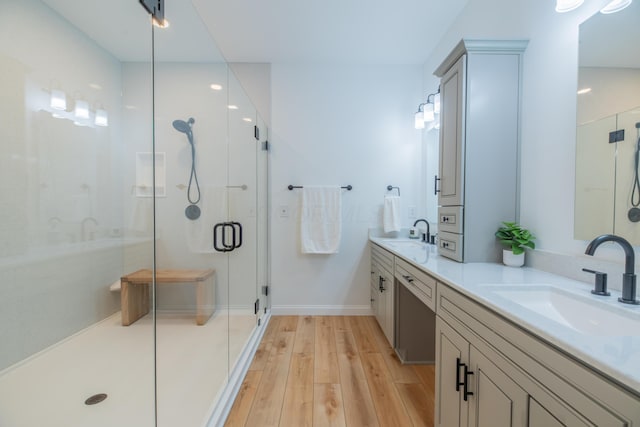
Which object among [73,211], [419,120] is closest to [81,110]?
[73,211]

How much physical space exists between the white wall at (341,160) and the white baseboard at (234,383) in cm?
67

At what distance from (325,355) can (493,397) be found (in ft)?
4.59

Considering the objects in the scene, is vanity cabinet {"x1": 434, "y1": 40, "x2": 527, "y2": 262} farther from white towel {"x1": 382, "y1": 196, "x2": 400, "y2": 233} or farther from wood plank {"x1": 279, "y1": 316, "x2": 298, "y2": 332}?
wood plank {"x1": 279, "y1": 316, "x2": 298, "y2": 332}

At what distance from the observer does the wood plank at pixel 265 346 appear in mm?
1880

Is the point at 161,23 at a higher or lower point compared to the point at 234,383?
higher

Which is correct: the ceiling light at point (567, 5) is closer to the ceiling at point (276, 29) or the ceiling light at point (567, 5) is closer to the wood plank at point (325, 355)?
Result: the ceiling at point (276, 29)

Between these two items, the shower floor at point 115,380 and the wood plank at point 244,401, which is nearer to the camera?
the shower floor at point 115,380

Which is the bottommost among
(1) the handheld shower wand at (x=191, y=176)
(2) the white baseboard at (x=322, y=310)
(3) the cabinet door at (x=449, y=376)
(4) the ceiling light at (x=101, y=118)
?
(2) the white baseboard at (x=322, y=310)

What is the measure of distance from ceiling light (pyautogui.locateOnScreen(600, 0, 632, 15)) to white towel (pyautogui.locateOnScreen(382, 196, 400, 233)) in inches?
70.6

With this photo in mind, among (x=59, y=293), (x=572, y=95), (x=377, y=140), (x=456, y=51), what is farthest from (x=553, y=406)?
(x=377, y=140)

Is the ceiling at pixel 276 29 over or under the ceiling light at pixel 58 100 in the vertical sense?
over

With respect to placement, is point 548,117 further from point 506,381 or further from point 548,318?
point 506,381

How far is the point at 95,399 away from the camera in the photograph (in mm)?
1156

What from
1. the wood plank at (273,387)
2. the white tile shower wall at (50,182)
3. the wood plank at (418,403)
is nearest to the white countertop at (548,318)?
the wood plank at (418,403)
